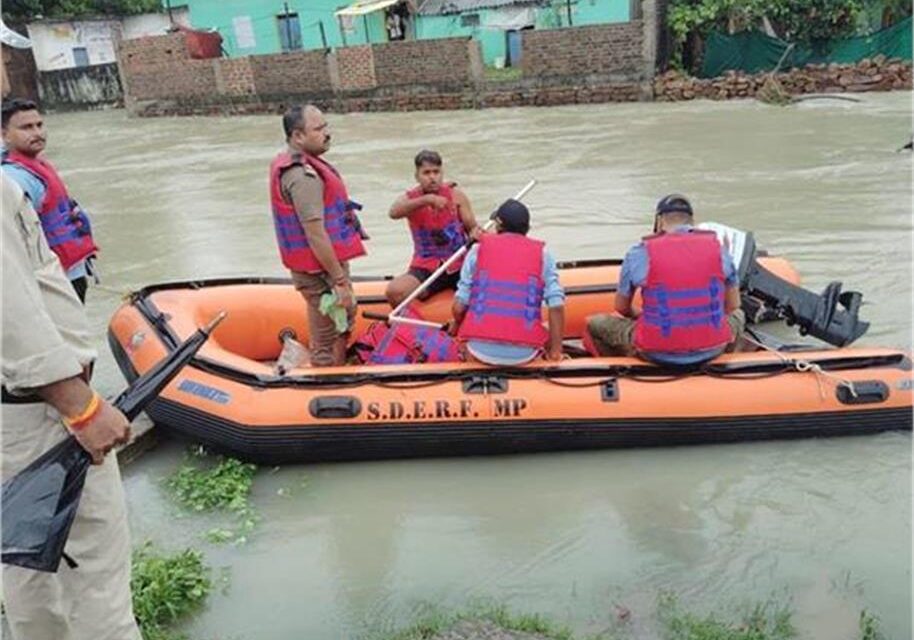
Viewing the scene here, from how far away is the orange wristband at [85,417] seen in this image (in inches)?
65.5

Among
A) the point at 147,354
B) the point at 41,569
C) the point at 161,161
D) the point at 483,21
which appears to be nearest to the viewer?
the point at 41,569

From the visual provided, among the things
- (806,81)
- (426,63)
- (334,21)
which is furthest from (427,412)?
(334,21)

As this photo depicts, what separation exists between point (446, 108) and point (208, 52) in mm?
7927

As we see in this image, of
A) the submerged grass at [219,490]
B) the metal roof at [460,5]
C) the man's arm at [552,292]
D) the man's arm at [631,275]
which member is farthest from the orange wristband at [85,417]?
the metal roof at [460,5]

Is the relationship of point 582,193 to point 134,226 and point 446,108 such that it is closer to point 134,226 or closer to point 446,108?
point 134,226

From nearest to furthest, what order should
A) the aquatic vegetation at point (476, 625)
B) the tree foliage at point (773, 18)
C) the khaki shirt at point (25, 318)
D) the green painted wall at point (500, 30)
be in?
the khaki shirt at point (25, 318) → the aquatic vegetation at point (476, 625) → the tree foliage at point (773, 18) → the green painted wall at point (500, 30)

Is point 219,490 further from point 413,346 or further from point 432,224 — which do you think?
point 432,224

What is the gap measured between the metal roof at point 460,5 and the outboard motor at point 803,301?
1605cm

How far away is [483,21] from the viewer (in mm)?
19766

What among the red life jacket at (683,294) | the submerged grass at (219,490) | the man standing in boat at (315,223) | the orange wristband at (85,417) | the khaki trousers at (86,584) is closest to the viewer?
the orange wristband at (85,417)

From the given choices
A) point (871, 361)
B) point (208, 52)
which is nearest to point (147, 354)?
point (871, 361)

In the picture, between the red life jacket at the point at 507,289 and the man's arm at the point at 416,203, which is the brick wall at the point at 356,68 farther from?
the red life jacket at the point at 507,289

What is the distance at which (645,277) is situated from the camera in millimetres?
3543

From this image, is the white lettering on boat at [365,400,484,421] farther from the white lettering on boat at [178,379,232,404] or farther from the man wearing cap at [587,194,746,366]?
the man wearing cap at [587,194,746,366]
